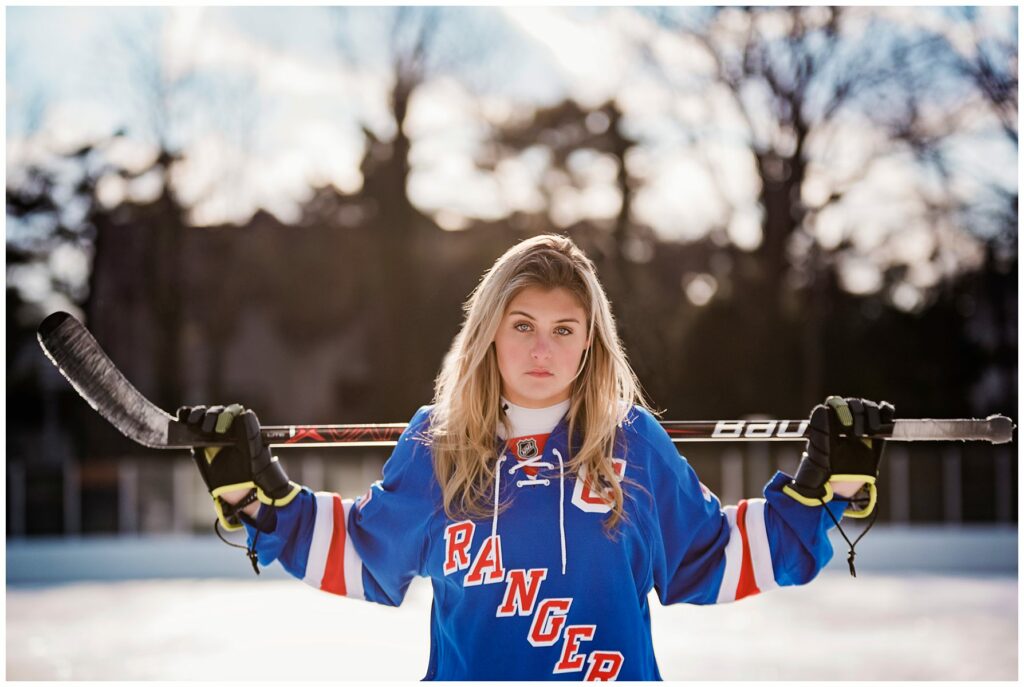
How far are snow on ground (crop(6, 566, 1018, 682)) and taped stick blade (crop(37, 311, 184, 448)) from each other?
8.79 ft

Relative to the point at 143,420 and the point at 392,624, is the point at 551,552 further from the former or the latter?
the point at 392,624

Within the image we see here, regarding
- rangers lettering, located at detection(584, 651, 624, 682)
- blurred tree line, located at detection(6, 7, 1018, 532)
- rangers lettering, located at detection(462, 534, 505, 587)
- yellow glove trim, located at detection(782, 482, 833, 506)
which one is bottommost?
rangers lettering, located at detection(584, 651, 624, 682)

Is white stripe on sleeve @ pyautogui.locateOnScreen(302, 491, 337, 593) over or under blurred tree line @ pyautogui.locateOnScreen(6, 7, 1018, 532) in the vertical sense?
under

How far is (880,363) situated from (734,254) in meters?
1.79

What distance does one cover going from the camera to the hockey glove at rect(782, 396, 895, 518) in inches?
69.1

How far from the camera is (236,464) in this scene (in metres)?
1.79

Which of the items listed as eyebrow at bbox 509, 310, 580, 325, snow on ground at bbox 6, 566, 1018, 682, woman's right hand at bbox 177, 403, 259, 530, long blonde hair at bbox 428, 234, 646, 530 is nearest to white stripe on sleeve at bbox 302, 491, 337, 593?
woman's right hand at bbox 177, 403, 259, 530

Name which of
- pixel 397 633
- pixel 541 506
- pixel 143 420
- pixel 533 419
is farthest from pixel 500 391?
pixel 397 633

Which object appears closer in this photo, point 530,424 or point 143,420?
point 530,424

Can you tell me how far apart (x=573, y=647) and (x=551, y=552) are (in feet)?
0.46

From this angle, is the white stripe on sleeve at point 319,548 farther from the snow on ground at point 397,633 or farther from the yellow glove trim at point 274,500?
the snow on ground at point 397,633

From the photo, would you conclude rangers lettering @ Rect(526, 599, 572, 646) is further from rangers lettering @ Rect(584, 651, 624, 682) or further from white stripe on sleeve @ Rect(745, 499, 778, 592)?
white stripe on sleeve @ Rect(745, 499, 778, 592)

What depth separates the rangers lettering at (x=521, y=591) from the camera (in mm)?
1559

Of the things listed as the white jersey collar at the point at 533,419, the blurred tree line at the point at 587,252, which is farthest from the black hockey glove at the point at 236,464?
the blurred tree line at the point at 587,252
